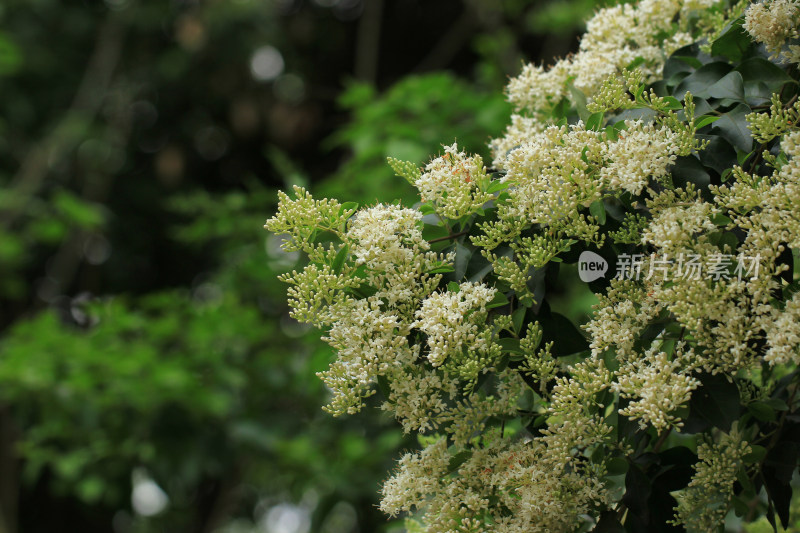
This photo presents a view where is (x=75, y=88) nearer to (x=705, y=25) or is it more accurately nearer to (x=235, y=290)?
(x=235, y=290)

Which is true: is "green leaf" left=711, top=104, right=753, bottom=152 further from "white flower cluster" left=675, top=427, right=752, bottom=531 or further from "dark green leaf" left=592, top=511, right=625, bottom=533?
"dark green leaf" left=592, top=511, right=625, bottom=533

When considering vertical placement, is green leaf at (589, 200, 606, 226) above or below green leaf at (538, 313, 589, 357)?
above

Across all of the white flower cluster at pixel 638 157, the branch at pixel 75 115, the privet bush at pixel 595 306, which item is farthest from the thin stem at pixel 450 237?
the branch at pixel 75 115

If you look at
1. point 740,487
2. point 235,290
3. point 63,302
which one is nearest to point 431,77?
point 235,290

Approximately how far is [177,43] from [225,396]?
314 cm

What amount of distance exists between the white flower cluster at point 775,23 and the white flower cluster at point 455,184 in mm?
444

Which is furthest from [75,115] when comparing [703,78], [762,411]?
[762,411]

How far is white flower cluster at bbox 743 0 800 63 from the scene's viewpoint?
111 cm

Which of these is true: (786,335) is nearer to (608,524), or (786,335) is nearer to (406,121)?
(608,524)

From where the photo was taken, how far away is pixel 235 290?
12.7 ft

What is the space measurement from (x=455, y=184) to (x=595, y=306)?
0.27 metres

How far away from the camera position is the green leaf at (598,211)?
3.63 feet

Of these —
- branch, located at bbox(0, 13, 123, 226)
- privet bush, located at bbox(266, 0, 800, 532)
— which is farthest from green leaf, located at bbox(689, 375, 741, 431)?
branch, located at bbox(0, 13, 123, 226)

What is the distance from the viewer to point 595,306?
3.72 feet
